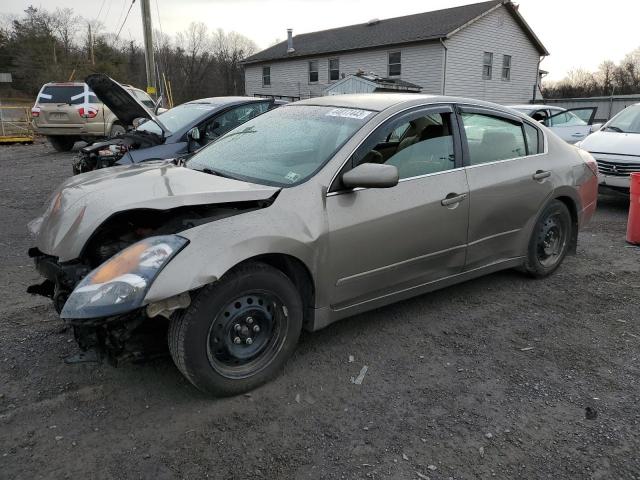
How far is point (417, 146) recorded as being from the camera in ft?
12.0

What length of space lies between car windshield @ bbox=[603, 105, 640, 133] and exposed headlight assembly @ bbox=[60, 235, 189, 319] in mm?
8007

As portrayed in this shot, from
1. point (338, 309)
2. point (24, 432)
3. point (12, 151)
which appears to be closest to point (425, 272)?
point (338, 309)

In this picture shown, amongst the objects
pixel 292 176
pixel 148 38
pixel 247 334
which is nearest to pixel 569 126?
pixel 292 176

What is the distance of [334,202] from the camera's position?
310 cm

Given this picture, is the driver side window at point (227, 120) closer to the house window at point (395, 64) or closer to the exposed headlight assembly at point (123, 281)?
the exposed headlight assembly at point (123, 281)

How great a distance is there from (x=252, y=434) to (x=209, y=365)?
42cm

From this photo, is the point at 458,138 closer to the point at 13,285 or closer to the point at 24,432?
the point at 24,432

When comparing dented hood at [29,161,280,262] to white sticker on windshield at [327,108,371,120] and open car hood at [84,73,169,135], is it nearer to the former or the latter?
white sticker on windshield at [327,108,371,120]

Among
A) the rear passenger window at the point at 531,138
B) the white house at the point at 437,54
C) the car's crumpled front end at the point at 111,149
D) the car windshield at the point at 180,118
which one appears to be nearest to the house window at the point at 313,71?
the white house at the point at 437,54

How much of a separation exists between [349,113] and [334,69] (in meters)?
28.0

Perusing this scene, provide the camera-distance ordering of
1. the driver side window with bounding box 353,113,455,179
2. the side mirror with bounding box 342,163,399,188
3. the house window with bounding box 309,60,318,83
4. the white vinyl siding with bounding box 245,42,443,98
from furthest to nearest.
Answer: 1. the house window with bounding box 309,60,318,83
2. the white vinyl siding with bounding box 245,42,443,98
3. the driver side window with bounding box 353,113,455,179
4. the side mirror with bounding box 342,163,399,188

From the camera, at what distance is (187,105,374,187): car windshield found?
10.7ft

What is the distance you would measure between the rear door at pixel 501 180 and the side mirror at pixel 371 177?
0.99 metres

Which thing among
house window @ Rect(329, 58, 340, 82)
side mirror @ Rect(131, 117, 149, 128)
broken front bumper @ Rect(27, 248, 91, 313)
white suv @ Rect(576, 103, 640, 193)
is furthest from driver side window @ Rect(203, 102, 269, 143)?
house window @ Rect(329, 58, 340, 82)
